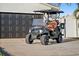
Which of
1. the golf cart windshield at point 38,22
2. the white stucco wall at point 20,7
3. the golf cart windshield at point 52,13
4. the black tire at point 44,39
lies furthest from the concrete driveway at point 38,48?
the white stucco wall at point 20,7

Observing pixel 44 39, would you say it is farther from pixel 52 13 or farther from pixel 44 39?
pixel 52 13

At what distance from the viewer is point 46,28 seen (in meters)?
10.6

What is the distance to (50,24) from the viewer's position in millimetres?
10609

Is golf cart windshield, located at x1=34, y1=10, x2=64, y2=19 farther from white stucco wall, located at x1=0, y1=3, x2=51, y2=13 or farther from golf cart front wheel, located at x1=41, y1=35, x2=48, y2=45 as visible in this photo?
golf cart front wheel, located at x1=41, y1=35, x2=48, y2=45

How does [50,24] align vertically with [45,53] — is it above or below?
above

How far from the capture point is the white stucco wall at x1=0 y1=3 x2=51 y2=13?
10.0m

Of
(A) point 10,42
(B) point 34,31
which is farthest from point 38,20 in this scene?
(A) point 10,42

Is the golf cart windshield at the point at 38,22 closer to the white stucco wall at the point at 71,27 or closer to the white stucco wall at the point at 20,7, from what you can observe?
the white stucco wall at the point at 20,7

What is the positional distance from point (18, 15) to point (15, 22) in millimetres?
280

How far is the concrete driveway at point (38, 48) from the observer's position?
32.3 ft

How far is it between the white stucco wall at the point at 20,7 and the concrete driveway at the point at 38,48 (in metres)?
0.89

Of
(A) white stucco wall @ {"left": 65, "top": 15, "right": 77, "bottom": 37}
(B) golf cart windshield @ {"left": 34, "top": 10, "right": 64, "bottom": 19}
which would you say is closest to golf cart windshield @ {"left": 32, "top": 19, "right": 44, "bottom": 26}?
(B) golf cart windshield @ {"left": 34, "top": 10, "right": 64, "bottom": 19}

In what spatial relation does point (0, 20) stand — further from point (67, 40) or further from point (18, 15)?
point (67, 40)

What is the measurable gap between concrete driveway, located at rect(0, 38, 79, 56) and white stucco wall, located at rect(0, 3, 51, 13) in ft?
2.91
